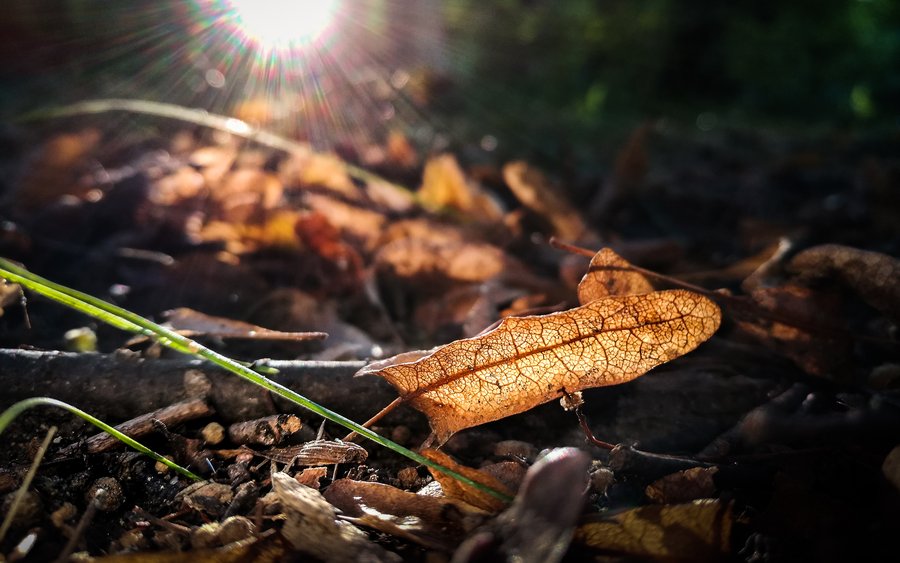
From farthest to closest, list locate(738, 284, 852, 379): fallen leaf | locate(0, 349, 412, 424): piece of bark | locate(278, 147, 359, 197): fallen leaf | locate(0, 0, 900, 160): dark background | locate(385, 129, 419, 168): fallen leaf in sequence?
locate(0, 0, 900, 160): dark background < locate(385, 129, 419, 168): fallen leaf < locate(278, 147, 359, 197): fallen leaf < locate(738, 284, 852, 379): fallen leaf < locate(0, 349, 412, 424): piece of bark

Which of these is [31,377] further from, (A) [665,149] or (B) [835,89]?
(B) [835,89]

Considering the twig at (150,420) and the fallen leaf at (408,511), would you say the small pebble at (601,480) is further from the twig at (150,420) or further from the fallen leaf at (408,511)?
the twig at (150,420)

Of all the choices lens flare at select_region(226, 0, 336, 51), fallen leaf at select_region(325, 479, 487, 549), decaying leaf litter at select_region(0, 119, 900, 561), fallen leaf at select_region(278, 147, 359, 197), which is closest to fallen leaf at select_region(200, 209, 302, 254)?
decaying leaf litter at select_region(0, 119, 900, 561)

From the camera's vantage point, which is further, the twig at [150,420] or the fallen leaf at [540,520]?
the twig at [150,420]

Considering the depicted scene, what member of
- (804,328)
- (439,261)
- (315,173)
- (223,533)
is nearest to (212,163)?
(315,173)

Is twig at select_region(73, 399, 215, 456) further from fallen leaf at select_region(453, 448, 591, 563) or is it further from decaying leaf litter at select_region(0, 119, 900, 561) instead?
fallen leaf at select_region(453, 448, 591, 563)

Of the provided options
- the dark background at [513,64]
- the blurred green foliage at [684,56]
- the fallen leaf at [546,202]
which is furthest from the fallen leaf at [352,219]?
the blurred green foliage at [684,56]
